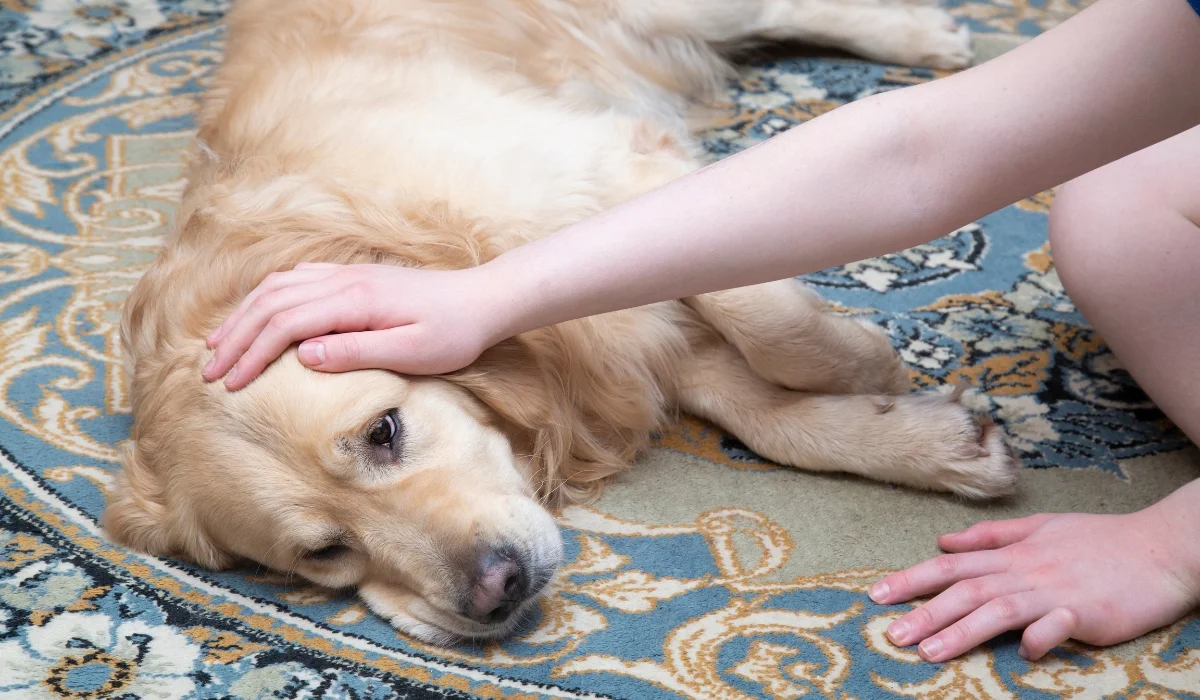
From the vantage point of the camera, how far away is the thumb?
4.62 feet

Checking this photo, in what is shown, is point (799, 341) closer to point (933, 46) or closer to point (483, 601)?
point (483, 601)

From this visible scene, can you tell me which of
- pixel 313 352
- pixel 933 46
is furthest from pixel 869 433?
pixel 933 46

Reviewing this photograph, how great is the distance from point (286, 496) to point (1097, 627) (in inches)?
43.5

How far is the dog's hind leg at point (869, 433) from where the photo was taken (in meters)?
1.65

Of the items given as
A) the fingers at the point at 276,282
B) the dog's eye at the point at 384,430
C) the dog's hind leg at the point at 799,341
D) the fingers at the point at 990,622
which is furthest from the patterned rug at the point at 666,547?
the fingers at the point at 276,282

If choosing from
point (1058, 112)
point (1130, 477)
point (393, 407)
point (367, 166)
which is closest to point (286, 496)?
point (393, 407)

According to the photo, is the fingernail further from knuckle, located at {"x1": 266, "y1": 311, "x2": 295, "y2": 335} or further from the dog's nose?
the dog's nose

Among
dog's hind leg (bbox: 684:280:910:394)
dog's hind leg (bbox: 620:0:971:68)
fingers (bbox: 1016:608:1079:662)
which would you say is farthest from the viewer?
dog's hind leg (bbox: 620:0:971:68)

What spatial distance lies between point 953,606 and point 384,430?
0.82 m

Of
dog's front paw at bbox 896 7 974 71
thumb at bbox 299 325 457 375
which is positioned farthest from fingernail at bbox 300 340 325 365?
dog's front paw at bbox 896 7 974 71

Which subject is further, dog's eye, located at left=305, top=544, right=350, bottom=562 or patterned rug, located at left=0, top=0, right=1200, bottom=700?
dog's eye, located at left=305, top=544, right=350, bottom=562

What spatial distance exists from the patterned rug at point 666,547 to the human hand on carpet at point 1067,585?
4cm

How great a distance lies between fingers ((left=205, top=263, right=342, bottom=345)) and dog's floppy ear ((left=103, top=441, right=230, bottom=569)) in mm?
264

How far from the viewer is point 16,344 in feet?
6.77
